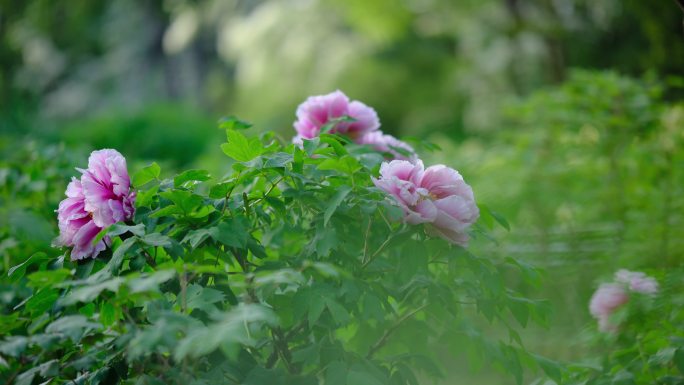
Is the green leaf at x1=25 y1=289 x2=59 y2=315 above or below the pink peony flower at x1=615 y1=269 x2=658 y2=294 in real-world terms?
above

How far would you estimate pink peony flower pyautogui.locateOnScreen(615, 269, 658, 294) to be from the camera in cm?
137

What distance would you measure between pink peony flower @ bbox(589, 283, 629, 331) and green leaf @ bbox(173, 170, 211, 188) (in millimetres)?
782

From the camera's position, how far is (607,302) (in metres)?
1.42

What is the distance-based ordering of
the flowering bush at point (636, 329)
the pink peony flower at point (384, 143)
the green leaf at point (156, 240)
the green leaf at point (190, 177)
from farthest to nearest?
the pink peony flower at point (384, 143)
the flowering bush at point (636, 329)
the green leaf at point (190, 177)
the green leaf at point (156, 240)

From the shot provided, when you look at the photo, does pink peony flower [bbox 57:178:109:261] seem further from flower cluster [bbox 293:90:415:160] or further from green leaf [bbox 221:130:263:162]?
flower cluster [bbox 293:90:415:160]

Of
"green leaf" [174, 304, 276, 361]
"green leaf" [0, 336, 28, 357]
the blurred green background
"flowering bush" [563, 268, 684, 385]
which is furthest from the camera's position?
the blurred green background

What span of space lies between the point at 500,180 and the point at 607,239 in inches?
18.7

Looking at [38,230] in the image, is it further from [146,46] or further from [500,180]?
[146,46]

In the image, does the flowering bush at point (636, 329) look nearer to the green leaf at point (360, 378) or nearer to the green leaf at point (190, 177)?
the green leaf at point (360, 378)

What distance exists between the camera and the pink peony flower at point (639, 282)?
1372 millimetres

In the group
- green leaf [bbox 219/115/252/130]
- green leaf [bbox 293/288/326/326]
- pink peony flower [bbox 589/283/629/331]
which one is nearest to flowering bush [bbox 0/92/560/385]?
green leaf [bbox 293/288/326/326]

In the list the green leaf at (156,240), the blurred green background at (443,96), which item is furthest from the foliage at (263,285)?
the blurred green background at (443,96)

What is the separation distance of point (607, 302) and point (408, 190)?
0.61 metres

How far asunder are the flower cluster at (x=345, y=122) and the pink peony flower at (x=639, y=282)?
0.47m
